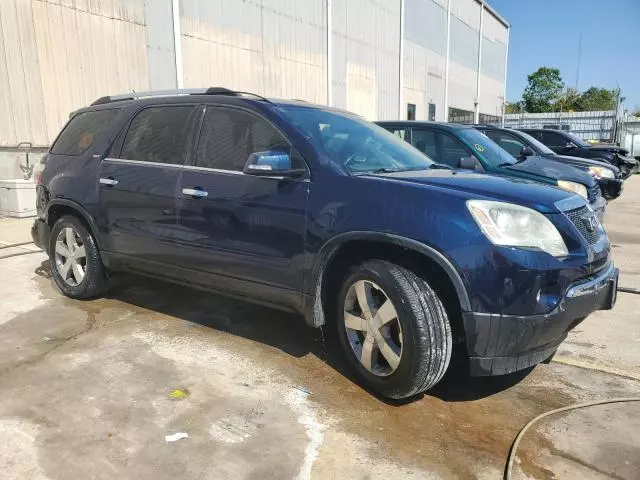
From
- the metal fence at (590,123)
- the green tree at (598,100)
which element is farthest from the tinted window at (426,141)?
the green tree at (598,100)

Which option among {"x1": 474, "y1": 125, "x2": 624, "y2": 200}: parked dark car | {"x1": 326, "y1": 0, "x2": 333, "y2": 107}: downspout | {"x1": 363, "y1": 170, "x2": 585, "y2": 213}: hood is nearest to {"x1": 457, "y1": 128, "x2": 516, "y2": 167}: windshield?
{"x1": 474, "y1": 125, "x2": 624, "y2": 200}: parked dark car

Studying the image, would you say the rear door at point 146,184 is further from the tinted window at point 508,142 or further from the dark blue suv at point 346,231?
the tinted window at point 508,142

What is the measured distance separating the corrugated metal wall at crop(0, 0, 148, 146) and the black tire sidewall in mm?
8470

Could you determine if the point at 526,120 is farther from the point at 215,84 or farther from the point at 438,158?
the point at 438,158

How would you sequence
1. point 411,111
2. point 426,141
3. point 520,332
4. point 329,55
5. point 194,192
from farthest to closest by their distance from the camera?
point 411,111 → point 329,55 → point 426,141 → point 194,192 → point 520,332

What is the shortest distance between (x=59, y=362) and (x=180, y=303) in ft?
4.38

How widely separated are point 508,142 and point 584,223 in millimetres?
6401

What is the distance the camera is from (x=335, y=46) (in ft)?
58.9

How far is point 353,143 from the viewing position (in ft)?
12.0

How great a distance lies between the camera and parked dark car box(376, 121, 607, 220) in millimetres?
6582

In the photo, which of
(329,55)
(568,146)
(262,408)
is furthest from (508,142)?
(329,55)

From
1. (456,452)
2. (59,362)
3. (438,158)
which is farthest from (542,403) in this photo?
(438,158)

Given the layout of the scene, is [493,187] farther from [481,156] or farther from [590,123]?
[590,123]

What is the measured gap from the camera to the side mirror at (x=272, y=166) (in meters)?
3.19
